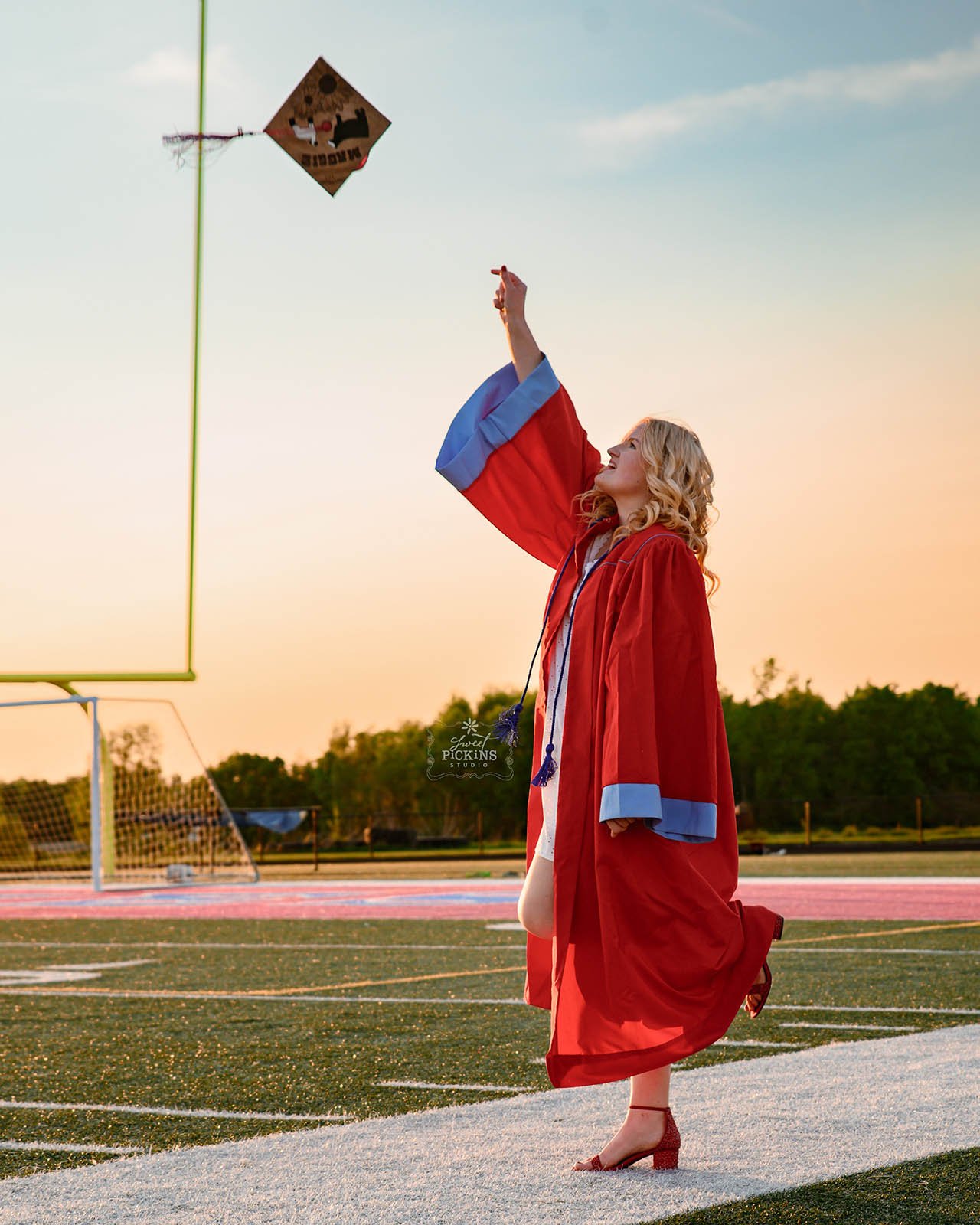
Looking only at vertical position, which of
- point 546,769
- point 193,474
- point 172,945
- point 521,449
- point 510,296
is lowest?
point 172,945

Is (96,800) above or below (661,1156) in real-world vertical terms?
above

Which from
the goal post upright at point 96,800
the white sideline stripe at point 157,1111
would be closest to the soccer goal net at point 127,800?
the goal post upright at point 96,800

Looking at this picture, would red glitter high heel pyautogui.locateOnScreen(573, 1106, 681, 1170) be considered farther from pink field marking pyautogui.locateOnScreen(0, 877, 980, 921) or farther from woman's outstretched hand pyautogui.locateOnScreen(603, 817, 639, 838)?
pink field marking pyautogui.locateOnScreen(0, 877, 980, 921)

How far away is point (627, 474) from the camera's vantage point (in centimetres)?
381

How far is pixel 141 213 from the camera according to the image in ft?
38.4

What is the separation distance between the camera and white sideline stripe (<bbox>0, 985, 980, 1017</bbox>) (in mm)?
6328

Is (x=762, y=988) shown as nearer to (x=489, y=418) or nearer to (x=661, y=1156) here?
(x=661, y=1156)

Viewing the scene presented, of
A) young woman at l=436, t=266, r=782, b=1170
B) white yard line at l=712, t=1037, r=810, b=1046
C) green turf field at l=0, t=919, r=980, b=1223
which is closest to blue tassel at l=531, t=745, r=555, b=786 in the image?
young woman at l=436, t=266, r=782, b=1170

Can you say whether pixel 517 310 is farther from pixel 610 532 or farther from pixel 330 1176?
pixel 330 1176

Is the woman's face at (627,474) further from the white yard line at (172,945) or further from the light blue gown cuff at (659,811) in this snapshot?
the white yard line at (172,945)

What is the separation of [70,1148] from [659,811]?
1668mm

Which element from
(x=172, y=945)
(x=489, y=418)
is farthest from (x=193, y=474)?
(x=489, y=418)

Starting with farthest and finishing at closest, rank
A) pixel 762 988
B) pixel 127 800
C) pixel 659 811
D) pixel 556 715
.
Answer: pixel 127 800
pixel 556 715
pixel 762 988
pixel 659 811

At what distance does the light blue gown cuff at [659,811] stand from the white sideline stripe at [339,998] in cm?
311
